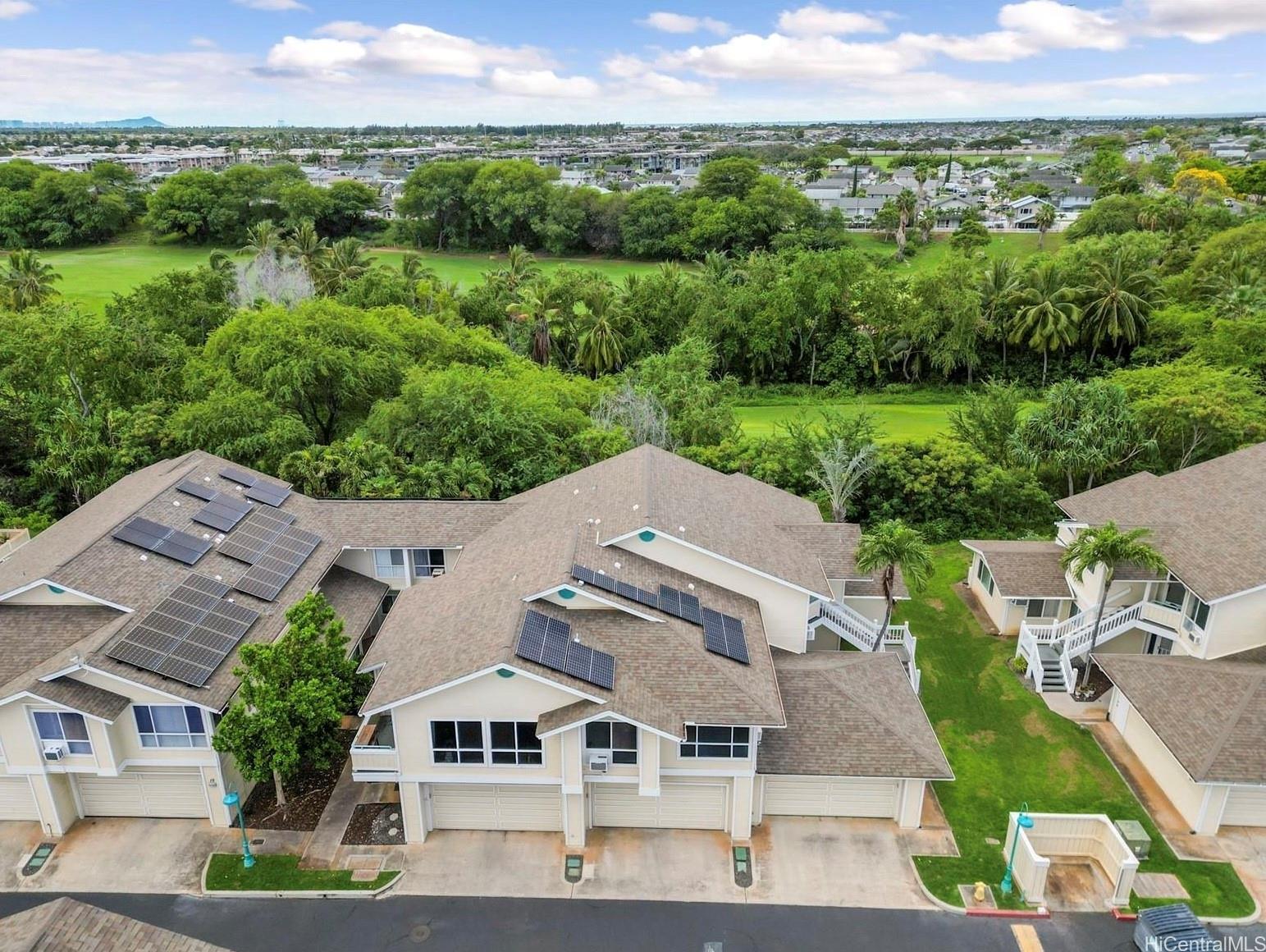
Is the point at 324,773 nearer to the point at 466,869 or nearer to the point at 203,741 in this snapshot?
the point at 203,741

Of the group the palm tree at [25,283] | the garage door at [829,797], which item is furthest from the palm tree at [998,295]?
the palm tree at [25,283]

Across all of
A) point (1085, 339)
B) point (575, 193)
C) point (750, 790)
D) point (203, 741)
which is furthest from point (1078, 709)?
point (575, 193)

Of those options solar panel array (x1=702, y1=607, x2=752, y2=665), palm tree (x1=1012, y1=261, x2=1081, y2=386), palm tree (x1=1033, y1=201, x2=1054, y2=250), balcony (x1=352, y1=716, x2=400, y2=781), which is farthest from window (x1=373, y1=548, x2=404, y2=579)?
palm tree (x1=1033, y1=201, x2=1054, y2=250)

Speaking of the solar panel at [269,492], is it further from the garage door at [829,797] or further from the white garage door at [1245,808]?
the white garage door at [1245,808]

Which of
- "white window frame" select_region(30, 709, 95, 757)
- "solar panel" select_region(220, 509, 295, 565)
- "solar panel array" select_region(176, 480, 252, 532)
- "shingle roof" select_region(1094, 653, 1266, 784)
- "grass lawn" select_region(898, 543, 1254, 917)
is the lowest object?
"grass lawn" select_region(898, 543, 1254, 917)

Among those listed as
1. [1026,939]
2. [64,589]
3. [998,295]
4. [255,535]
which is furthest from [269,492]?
→ [998,295]

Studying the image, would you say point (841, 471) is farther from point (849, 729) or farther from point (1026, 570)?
point (849, 729)

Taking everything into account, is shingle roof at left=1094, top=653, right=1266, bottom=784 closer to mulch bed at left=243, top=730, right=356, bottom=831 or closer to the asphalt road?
the asphalt road
